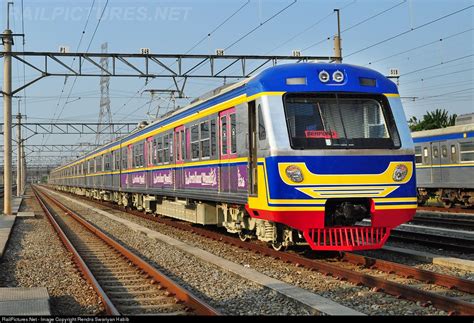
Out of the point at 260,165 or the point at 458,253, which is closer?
the point at 260,165

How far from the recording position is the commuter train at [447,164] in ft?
67.6

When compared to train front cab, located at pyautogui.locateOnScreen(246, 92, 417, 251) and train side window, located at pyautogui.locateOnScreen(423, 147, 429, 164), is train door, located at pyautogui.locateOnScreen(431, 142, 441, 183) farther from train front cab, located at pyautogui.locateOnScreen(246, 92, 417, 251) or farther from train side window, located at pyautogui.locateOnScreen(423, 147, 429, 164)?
train front cab, located at pyautogui.locateOnScreen(246, 92, 417, 251)

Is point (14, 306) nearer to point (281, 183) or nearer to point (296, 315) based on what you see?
point (296, 315)

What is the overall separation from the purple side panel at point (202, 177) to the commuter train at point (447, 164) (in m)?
11.3

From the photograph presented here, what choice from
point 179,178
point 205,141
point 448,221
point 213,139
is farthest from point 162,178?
point 448,221

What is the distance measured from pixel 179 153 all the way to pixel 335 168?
267 inches

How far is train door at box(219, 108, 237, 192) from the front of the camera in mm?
10555

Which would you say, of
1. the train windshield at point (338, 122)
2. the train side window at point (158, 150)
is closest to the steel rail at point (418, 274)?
the train windshield at point (338, 122)

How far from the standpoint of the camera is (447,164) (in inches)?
861

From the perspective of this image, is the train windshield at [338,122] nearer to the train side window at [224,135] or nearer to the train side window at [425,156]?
the train side window at [224,135]

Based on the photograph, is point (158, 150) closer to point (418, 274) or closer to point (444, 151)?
point (418, 274)

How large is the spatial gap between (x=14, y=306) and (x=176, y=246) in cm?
589

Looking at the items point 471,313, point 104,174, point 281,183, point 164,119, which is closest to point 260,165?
point 281,183

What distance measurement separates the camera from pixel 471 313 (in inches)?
225
